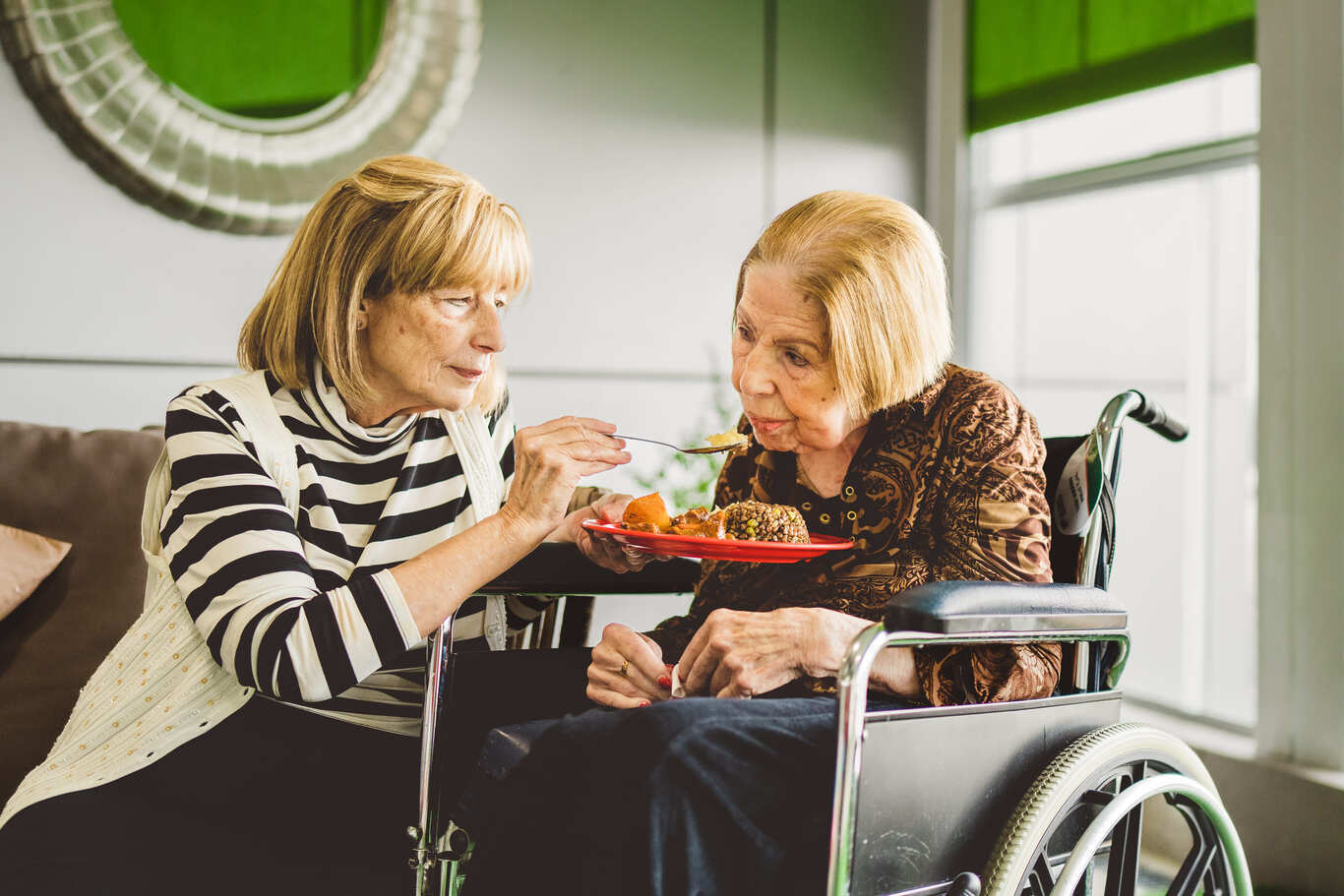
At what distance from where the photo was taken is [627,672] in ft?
4.71

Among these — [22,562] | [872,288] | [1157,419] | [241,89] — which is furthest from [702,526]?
[241,89]

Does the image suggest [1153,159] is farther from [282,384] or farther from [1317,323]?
[282,384]

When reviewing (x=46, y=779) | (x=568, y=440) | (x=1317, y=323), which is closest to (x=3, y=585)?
(x=46, y=779)

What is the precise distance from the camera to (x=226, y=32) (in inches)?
107

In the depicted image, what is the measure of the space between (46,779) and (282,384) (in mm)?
565

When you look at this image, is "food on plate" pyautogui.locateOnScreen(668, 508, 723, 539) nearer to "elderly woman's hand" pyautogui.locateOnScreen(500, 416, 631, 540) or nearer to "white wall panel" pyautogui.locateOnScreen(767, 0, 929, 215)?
"elderly woman's hand" pyautogui.locateOnScreen(500, 416, 631, 540)

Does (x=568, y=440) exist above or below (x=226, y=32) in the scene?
below

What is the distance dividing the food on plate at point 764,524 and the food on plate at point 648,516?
0.08 metres

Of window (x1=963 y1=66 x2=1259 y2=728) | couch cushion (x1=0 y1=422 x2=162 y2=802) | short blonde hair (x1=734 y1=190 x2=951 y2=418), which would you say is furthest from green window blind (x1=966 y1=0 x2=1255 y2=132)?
couch cushion (x1=0 y1=422 x2=162 y2=802)

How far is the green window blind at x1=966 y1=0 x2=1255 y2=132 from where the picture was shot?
265 cm

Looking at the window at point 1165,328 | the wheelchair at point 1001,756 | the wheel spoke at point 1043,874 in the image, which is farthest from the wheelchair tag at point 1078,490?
the window at point 1165,328

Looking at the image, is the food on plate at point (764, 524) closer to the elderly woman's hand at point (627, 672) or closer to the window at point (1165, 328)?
the elderly woman's hand at point (627, 672)

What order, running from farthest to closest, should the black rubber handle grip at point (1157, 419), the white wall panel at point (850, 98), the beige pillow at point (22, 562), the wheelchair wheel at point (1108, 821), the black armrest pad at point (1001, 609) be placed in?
the white wall panel at point (850, 98)
the beige pillow at point (22, 562)
the black rubber handle grip at point (1157, 419)
the wheelchair wheel at point (1108, 821)
the black armrest pad at point (1001, 609)

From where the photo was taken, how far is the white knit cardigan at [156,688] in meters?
1.40
